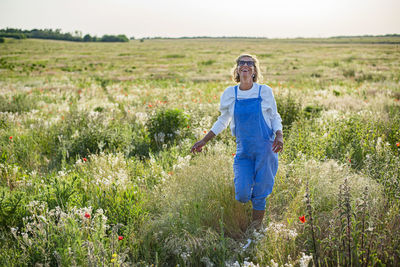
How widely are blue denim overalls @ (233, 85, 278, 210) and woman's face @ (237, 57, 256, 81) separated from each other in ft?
0.67

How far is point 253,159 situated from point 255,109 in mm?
530

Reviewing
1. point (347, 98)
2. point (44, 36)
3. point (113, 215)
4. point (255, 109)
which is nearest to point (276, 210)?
point (255, 109)

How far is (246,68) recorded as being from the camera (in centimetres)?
318

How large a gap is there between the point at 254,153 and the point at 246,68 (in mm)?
900

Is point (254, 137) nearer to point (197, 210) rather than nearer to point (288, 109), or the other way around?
point (197, 210)

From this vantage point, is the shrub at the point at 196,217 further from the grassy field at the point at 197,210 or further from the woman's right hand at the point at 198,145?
the woman's right hand at the point at 198,145

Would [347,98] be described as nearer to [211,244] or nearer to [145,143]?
[145,143]

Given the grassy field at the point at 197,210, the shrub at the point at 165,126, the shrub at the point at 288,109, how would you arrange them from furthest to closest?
the shrub at the point at 288,109
the shrub at the point at 165,126
the grassy field at the point at 197,210

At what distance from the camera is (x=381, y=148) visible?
15.4 feet

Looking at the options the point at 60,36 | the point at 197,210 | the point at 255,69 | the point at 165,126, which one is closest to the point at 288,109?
the point at 165,126

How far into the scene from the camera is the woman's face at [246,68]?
10.4 feet

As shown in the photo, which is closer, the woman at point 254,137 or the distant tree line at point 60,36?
the woman at point 254,137

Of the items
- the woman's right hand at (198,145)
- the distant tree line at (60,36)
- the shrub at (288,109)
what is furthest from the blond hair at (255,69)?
the distant tree line at (60,36)

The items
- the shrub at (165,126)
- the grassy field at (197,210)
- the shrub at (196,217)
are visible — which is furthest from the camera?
the shrub at (165,126)
